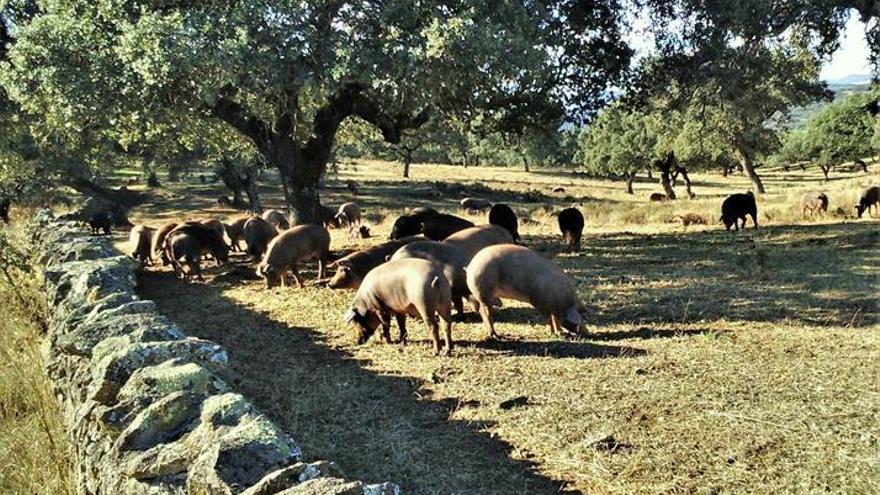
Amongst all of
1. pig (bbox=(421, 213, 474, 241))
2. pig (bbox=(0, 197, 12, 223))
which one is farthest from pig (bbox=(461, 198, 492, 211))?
pig (bbox=(0, 197, 12, 223))

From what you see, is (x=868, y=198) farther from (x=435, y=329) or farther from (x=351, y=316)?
(x=351, y=316)

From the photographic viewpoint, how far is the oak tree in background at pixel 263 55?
9.12m

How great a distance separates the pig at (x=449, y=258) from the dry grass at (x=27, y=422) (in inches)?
193

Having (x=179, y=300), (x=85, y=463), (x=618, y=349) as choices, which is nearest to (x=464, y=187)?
(x=179, y=300)

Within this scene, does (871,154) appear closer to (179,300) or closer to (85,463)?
(179,300)

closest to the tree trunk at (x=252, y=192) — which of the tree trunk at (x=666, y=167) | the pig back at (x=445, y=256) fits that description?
the pig back at (x=445, y=256)

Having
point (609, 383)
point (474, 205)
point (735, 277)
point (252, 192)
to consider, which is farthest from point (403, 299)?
point (474, 205)

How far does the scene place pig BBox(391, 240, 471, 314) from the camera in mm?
9547

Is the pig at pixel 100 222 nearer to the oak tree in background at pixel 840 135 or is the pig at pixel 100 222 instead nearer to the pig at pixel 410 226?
the pig at pixel 410 226

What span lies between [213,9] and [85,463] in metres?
8.09

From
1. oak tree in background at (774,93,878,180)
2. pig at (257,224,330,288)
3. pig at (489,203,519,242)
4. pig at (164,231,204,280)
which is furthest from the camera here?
oak tree in background at (774,93,878,180)

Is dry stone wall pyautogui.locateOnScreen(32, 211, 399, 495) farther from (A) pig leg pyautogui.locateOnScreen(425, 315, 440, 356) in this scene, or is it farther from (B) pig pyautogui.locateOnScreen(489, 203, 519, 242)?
Answer: (B) pig pyautogui.locateOnScreen(489, 203, 519, 242)

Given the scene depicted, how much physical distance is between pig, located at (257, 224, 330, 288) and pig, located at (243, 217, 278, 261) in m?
2.45

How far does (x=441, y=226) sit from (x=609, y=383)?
8.90 m
